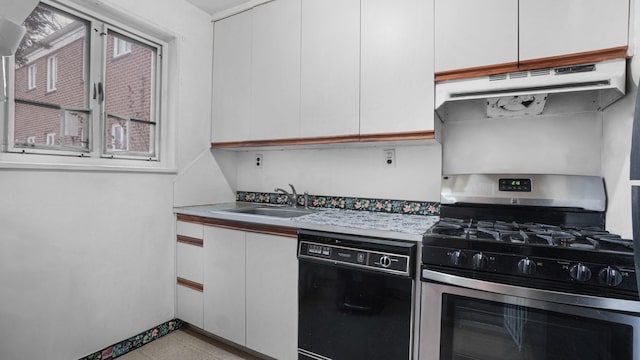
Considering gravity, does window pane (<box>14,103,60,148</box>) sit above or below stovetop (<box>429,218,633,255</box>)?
above

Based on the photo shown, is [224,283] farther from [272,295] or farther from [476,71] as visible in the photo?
[476,71]

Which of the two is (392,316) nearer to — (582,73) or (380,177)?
(380,177)

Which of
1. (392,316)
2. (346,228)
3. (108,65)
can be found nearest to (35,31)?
(108,65)

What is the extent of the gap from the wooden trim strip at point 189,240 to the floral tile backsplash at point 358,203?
26.0 inches

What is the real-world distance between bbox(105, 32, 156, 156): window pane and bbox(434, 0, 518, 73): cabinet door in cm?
200

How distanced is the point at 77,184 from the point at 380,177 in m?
1.87

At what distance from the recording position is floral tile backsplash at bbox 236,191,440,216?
1967 millimetres

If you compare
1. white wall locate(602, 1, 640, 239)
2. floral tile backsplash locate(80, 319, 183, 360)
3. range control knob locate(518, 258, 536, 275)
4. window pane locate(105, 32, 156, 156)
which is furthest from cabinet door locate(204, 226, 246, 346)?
white wall locate(602, 1, 640, 239)

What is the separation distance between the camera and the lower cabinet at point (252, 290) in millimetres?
1713

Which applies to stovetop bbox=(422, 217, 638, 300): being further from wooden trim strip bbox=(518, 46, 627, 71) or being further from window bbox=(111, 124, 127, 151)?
window bbox=(111, 124, 127, 151)

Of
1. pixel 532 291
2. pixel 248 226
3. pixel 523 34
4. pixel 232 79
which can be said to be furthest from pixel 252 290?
pixel 523 34

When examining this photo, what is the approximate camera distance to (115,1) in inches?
72.8

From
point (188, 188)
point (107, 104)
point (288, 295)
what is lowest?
point (288, 295)

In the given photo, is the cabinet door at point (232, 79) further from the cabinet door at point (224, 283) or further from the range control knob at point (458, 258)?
the range control knob at point (458, 258)
